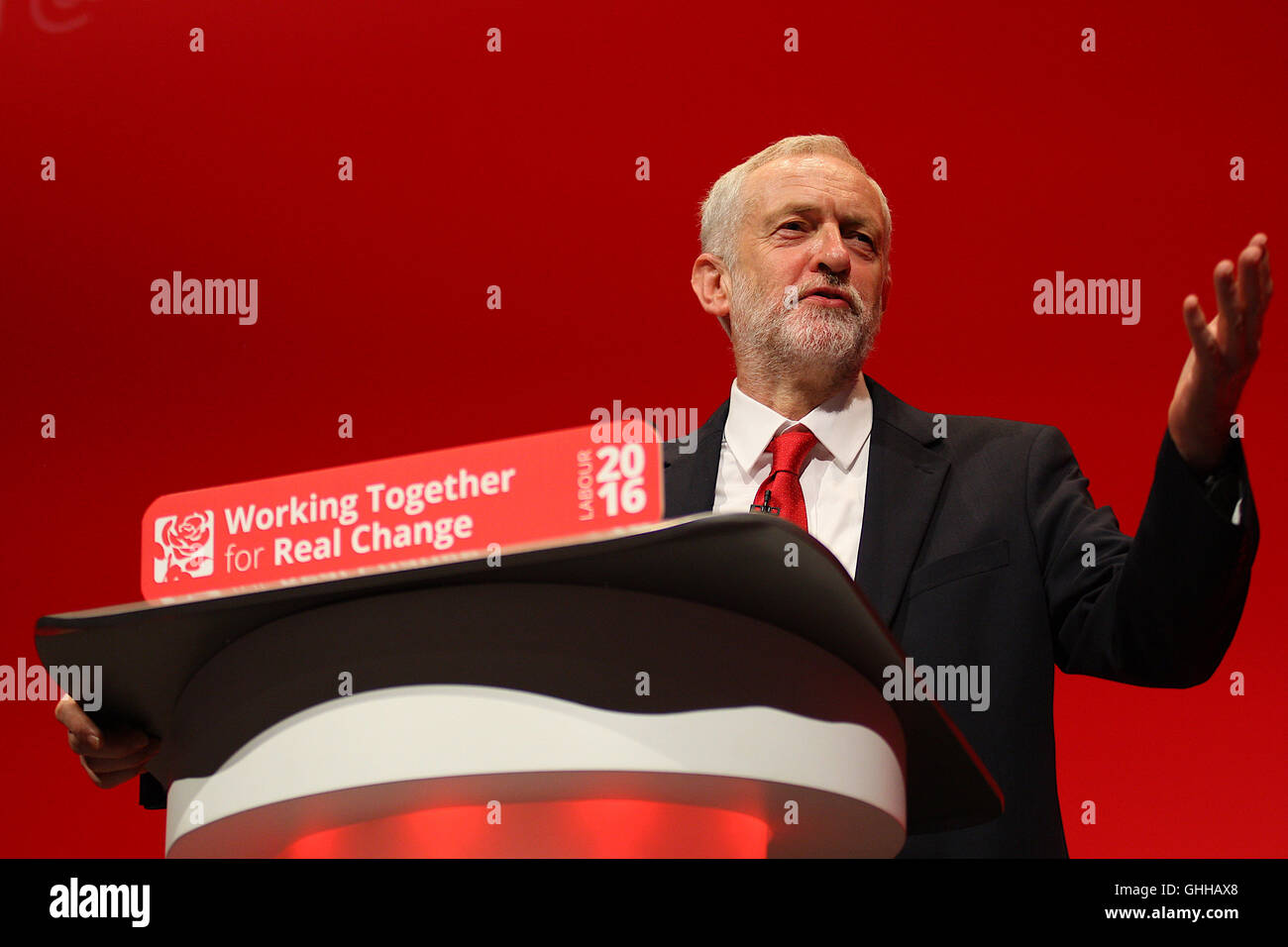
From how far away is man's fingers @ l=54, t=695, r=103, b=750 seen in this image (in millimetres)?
955

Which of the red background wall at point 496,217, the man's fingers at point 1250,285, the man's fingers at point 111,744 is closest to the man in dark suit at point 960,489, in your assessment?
the man's fingers at point 1250,285

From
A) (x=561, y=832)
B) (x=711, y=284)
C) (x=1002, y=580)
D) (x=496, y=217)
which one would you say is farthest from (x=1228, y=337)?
(x=496, y=217)

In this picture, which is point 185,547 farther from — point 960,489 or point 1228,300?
point 960,489

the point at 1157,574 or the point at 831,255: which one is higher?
the point at 831,255

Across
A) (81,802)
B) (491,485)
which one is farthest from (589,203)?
(491,485)

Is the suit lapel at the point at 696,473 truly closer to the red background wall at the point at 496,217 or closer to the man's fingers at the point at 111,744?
Answer: the red background wall at the point at 496,217

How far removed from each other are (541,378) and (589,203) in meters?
0.38

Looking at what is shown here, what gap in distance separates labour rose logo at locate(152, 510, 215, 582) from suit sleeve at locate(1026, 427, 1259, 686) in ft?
2.25

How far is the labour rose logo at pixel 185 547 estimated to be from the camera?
0.81 metres

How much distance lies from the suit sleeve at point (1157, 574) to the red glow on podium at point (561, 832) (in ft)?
1.50

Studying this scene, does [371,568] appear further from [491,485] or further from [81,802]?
[81,802]

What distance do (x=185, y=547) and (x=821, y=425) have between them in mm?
1151

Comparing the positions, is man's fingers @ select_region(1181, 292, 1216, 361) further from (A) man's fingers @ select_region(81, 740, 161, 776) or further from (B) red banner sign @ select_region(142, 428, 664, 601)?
(A) man's fingers @ select_region(81, 740, 161, 776)

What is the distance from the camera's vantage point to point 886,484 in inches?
66.0
